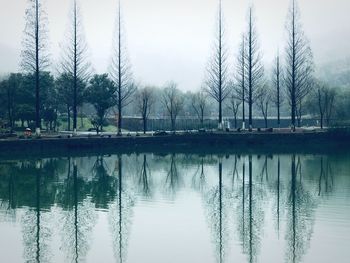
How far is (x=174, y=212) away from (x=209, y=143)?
2495 cm

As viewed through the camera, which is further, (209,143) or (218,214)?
(209,143)

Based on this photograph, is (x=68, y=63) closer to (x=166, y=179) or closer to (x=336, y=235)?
(x=166, y=179)

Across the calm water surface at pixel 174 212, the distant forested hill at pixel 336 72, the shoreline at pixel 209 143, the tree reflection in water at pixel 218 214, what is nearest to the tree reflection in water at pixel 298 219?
the calm water surface at pixel 174 212

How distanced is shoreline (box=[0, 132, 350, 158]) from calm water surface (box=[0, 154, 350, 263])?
695 cm

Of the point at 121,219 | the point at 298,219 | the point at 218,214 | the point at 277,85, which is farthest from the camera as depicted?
the point at 277,85

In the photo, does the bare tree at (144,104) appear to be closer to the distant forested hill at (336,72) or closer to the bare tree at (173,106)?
the bare tree at (173,106)

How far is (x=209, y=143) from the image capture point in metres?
42.8

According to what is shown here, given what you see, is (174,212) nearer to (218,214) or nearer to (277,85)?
(218,214)

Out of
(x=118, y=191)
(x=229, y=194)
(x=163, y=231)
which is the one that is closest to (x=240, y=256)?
(x=163, y=231)

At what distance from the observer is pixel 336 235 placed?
47.6 ft

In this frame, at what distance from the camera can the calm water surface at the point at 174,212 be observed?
43.4 feet

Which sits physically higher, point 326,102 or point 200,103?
point 200,103

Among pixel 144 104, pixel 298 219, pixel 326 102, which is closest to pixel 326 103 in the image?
pixel 326 102

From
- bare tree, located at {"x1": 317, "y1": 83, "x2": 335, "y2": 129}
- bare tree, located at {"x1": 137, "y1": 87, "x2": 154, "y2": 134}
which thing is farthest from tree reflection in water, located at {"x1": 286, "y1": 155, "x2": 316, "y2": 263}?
bare tree, located at {"x1": 317, "y1": 83, "x2": 335, "y2": 129}
